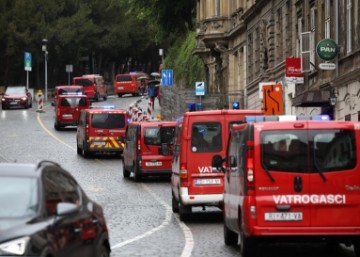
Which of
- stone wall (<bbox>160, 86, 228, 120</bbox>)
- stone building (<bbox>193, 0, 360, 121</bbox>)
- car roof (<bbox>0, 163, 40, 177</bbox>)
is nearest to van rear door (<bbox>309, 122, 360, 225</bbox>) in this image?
car roof (<bbox>0, 163, 40, 177</bbox>)

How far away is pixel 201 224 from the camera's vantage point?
23.8m

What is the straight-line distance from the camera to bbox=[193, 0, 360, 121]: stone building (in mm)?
36844

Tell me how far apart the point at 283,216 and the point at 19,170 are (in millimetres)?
5458

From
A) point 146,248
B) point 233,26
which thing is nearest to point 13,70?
point 233,26

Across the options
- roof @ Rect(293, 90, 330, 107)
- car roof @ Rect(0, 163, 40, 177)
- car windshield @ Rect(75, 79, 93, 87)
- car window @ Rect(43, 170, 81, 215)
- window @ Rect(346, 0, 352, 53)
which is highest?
car windshield @ Rect(75, 79, 93, 87)

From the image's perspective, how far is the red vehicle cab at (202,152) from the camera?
78.2 ft

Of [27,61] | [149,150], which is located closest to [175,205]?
[149,150]

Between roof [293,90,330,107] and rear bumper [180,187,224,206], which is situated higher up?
roof [293,90,330,107]

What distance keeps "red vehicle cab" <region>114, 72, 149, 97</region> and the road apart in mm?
49894

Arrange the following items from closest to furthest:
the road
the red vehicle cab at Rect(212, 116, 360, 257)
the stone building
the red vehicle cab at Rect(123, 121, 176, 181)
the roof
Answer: the red vehicle cab at Rect(212, 116, 360, 257)
the road
the stone building
the red vehicle cab at Rect(123, 121, 176, 181)
the roof

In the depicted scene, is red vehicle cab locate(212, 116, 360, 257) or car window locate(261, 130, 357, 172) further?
car window locate(261, 130, 357, 172)

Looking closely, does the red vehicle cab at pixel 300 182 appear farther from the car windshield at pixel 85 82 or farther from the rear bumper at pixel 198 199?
the car windshield at pixel 85 82

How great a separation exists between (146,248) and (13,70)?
95.9 meters

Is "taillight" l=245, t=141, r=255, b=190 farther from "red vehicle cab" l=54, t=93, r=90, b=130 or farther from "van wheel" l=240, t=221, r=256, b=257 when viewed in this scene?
"red vehicle cab" l=54, t=93, r=90, b=130
